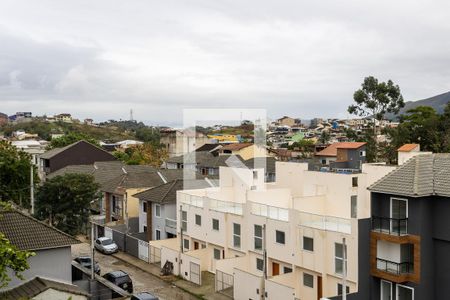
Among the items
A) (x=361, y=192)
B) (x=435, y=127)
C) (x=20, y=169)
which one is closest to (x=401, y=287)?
(x=361, y=192)

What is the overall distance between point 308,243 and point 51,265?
12.7 metres

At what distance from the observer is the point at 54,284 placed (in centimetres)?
2183

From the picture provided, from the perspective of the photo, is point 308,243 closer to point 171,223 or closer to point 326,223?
point 326,223

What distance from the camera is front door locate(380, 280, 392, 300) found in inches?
891

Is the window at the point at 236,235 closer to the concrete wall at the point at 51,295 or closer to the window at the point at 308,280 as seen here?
the window at the point at 308,280

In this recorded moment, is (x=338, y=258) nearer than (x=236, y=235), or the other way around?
(x=338, y=258)

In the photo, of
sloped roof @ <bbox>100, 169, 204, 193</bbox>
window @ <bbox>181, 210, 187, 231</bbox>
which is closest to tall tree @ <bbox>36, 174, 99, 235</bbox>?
sloped roof @ <bbox>100, 169, 204, 193</bbox>

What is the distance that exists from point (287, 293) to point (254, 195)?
8750 millimetres

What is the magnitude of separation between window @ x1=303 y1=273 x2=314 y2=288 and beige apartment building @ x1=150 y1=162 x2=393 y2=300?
5 cm

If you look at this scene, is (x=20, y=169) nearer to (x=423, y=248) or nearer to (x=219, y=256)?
(x=219, y=256)

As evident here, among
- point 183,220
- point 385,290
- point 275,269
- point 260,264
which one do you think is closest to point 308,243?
point 275,269

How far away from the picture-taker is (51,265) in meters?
23.0

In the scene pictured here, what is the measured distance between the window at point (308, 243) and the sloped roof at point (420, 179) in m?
4.54

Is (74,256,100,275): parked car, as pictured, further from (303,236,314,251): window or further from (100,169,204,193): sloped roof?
(303,236,314,251): window
